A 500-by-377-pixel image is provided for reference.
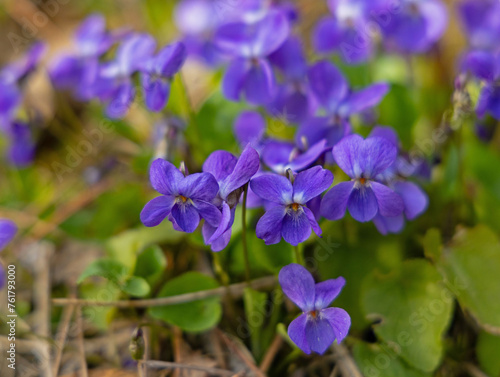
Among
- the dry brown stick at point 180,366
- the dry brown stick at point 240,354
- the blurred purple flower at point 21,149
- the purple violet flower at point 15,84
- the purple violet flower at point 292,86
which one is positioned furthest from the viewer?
the blurred purple flower at point 21,149

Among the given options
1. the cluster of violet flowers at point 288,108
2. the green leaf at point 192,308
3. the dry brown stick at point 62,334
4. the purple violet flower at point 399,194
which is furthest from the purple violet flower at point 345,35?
the dry brown stick at point 62,334

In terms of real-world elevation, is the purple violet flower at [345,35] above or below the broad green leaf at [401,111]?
above

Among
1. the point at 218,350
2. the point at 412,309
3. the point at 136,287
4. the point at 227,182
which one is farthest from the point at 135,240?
the point at 412,309

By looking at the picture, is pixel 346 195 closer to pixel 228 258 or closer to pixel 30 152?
pixel 228 258

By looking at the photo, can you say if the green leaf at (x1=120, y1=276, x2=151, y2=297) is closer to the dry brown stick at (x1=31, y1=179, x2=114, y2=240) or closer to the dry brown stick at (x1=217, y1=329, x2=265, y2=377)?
the dry brown stick at (x1=217, y1=329, x2=265, y2=377)

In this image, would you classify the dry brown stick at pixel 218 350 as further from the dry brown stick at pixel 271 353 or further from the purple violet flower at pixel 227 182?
the purple violet flower at pixel 227 182
